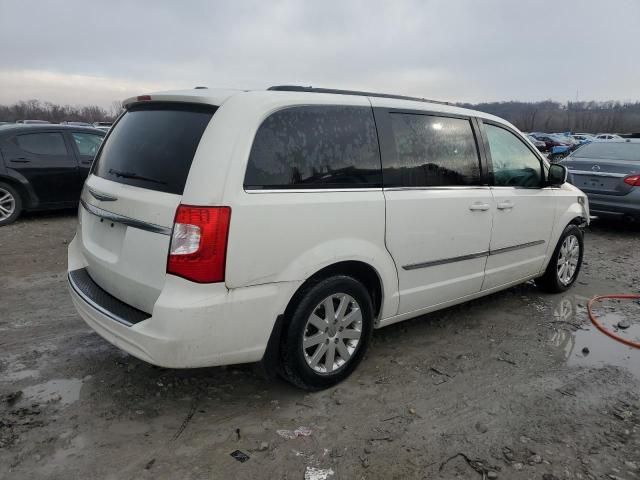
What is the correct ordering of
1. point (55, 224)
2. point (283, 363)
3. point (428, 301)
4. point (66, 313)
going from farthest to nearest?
point (55, 224)
point (66, 313)
point (428, 301)
point (283, 363)

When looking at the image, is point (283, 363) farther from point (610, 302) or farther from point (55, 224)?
point (55, 224)

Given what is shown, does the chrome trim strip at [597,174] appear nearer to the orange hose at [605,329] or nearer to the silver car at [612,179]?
the silver car at [612,179]

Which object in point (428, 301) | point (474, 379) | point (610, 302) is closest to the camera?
point (474, 379)

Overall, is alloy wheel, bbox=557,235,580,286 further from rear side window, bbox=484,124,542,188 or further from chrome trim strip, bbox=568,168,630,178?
chrome trim strip, bbox=568,168,630,178

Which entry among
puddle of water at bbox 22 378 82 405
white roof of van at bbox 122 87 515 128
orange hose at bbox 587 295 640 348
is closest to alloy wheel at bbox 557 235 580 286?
orange hose at bbox 587 295 640 348

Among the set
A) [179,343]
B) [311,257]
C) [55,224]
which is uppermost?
[311,257]

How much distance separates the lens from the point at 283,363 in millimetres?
2881

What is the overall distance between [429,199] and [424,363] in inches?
46.6

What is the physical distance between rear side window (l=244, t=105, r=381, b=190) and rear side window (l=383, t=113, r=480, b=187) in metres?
0.20

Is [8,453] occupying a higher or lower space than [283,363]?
lower

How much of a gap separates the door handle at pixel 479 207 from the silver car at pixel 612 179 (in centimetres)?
450

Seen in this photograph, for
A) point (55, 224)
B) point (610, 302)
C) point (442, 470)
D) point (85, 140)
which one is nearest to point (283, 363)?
point (442, 470)

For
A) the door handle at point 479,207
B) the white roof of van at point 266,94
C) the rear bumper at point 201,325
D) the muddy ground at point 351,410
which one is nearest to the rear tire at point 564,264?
the muddy ground at point 351,410

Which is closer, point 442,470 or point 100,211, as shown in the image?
point 442,470
